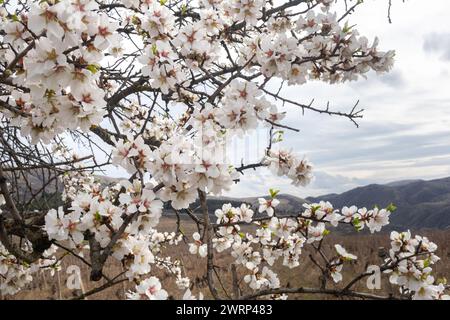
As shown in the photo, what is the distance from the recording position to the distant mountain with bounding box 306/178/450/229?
97625 mm

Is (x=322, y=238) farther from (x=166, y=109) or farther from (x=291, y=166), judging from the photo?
(x=166, y=109)

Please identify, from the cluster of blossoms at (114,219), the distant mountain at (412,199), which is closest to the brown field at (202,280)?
the cluster of blossoms at (114,219)

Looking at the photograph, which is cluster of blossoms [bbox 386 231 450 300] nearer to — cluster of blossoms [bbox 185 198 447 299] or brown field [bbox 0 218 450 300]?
cluster of blossoms [bbox 185 198 447 299]

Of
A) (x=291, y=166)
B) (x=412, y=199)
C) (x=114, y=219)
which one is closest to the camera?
(x=114, y=219)

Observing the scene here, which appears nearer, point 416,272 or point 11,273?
point 416,272

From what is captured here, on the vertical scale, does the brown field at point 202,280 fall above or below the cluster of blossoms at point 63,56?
below

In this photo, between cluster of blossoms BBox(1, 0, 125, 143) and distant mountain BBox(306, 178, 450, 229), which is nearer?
cluster of blossoms BBox(1, 0, 125, 143)

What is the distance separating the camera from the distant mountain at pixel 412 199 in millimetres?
97625

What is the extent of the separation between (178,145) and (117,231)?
1.72 feet

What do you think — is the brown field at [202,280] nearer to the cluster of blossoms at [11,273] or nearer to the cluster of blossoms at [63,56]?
the cluster of blossoms at [11,273]

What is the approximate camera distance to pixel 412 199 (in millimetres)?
123000

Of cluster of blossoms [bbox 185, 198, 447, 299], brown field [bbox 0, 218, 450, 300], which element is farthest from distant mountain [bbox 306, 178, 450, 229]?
cluster of blossoms [bbox 185, 198, 447, 299]

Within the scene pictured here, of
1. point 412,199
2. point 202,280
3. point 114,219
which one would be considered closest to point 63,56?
point 114,219
